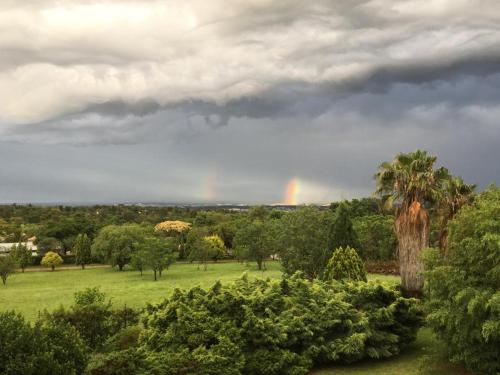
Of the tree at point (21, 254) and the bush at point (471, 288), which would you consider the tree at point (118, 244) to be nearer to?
the tree at point (21, 254)

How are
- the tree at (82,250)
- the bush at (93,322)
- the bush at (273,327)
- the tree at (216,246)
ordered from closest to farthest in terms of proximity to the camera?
the bush at (273,327)
the bush at (93,322)
the tree at (216,246)
the tree at (82,250)

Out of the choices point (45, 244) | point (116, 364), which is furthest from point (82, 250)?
point (116, 364)

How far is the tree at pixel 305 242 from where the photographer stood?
4003 cm

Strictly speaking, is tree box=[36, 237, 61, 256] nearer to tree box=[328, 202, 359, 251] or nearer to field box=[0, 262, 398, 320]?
field box=[0, 262, 398, 320]

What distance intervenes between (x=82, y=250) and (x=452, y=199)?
206 ft

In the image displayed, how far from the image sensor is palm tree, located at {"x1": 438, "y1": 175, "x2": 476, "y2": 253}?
26.6 metres

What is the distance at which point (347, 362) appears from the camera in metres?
19.8

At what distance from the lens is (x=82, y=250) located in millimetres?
77188

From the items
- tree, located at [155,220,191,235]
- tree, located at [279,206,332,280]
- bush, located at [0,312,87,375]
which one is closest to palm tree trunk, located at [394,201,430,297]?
tree, located at [279,206,332,280]

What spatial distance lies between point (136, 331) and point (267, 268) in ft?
160

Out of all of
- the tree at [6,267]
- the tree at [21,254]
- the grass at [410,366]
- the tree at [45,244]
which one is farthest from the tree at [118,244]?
the grass at [410,366]

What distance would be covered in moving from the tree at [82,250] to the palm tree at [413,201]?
61.2 metres

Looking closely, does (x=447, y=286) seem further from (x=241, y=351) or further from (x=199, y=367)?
(x=199, y=367)

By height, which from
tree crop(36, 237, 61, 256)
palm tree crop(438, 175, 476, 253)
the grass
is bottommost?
tree crop(36, 237, 61, 256)
